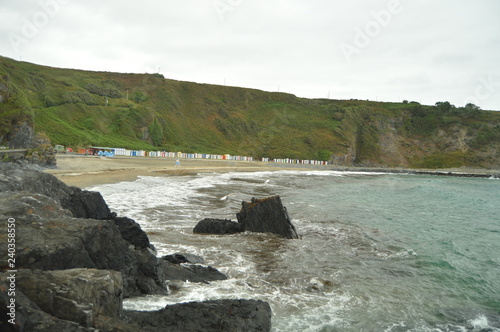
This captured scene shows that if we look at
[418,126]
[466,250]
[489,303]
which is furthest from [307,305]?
[418,126]

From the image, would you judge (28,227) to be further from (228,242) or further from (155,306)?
(228,242)

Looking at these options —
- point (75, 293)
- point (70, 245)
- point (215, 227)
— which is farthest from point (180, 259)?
point (75, 293)

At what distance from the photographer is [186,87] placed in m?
109

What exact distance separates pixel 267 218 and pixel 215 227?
208 centimetres

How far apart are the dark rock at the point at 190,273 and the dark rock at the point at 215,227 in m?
4.42

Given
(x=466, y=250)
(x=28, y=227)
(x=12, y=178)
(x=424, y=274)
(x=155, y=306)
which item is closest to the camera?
(x=28, y=227)

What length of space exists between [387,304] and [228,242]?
18.4ft

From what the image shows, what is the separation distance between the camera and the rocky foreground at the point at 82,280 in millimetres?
3543

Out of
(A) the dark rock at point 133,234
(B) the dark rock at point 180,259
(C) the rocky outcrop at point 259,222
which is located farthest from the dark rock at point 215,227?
(A) the dark rock at point 133,234

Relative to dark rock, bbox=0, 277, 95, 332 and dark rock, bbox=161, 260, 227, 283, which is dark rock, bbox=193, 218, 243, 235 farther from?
dark rock, bbox=0, 277, 95, 332

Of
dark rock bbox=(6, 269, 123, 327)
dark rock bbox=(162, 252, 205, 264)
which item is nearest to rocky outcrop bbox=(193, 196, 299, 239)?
dark rock bbox=(162, 252, 205, 264)

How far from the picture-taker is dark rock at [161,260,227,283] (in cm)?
773

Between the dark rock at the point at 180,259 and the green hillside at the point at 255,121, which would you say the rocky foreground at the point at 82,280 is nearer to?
the dark rock at the point at 180,259

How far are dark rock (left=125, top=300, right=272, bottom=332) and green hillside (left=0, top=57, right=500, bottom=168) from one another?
58892mm
